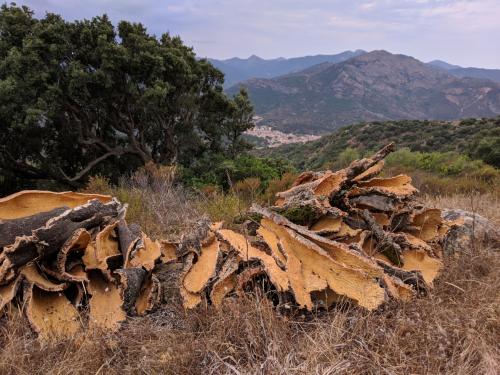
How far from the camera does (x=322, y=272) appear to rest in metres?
2.31

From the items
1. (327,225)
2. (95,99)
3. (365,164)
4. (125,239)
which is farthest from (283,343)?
(95,99)

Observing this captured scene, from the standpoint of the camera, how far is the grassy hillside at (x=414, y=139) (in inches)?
949

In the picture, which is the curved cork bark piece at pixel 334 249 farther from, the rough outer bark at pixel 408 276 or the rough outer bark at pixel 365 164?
the rough outer bark at pixel 365 164

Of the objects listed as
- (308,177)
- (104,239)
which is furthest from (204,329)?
(308,177)

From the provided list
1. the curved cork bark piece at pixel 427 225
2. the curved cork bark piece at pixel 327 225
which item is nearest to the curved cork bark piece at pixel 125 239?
the curved cork bark piece at pixel 327 225

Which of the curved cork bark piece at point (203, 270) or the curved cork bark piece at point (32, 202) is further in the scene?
the curved cork bark piece at point (32, 202)

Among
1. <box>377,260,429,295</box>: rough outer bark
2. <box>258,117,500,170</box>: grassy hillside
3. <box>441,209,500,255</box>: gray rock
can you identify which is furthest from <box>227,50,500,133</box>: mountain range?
<box>377,260,429,295</box>: rough outer bark

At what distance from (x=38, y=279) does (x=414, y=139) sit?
116 feet

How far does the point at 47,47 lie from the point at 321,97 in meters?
148

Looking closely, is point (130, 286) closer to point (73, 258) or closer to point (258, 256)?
point (73, 258)

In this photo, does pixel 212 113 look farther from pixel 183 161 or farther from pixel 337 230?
pixel 337 230

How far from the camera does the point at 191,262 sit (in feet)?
8.24

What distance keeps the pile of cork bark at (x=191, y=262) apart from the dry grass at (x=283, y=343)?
0.37 feet

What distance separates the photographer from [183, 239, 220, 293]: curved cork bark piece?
2.31m
